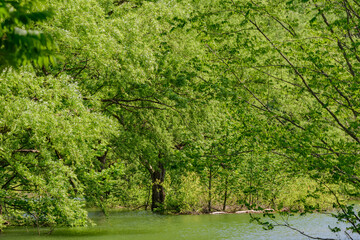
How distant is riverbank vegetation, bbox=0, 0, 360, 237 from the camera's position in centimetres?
791

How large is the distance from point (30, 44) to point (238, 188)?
63.6 ft

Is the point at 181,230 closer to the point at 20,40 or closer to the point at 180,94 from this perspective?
the point at 180,94

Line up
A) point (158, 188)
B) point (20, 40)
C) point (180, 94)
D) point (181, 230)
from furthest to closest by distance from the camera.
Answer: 1. point (158, 188)
2. point (181, 230)
3. point (180, 94)
4. point (20, 40)

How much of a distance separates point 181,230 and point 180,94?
17.2 ft

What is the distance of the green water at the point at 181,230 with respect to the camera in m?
15.1

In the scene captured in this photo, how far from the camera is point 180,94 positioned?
1482 cm

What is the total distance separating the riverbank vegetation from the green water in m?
2.25

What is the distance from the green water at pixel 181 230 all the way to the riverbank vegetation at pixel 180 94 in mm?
2252

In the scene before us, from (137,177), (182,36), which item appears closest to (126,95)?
(182,36)

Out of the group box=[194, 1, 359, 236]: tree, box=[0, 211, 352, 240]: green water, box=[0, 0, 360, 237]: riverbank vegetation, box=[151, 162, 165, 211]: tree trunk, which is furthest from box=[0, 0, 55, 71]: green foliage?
box=[151, 162, 165, 211]: tree trunk

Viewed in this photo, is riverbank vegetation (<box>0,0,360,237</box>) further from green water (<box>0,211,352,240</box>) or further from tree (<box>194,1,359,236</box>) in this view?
green water (<box>0,211,352,240</box>)

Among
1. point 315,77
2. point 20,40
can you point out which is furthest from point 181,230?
point 20,40

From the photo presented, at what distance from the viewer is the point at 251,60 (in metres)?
9.05

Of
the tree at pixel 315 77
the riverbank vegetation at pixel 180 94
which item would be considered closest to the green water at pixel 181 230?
the riverbank vegetation at pixel 180 94
